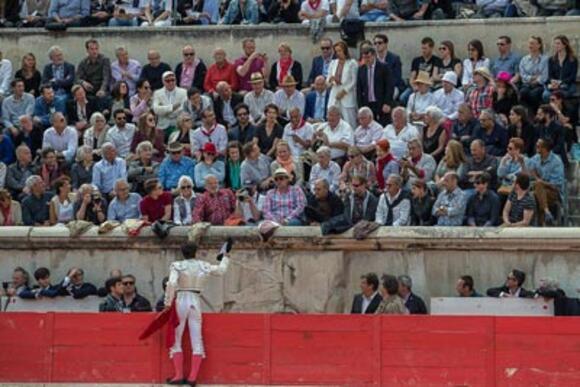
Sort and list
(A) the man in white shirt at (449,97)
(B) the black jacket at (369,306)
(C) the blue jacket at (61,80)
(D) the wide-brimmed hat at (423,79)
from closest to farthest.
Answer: (B) the black jacket at (369,306)
(A) the man in white shirt at (449,97)
(D) the wide-brimmed hat at (423,79)
(C) the blue jacket at (61,80)

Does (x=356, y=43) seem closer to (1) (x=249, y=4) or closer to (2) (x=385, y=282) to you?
(1) (x=249, y=4)

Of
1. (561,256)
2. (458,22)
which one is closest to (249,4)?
(458,22)

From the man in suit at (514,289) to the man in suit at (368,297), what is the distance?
51.7 inches

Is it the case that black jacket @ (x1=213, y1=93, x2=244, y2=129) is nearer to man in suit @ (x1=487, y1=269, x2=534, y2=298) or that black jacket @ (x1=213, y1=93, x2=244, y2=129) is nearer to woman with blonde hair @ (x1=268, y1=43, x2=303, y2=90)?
woman with blonde hair @ (x1=268, y1=43, x2=303, y2=90)

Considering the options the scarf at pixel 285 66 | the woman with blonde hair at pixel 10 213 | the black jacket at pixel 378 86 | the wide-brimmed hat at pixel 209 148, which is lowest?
the woman with blonde hair at pixel 10 213

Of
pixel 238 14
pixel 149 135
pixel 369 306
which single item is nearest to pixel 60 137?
pixel 149 135

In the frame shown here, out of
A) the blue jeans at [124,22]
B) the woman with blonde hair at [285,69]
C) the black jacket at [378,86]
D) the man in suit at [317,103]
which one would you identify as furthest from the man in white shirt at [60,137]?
the black jacket at [378,86]

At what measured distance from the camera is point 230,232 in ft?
88.3

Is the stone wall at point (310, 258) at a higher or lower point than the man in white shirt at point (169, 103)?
lower

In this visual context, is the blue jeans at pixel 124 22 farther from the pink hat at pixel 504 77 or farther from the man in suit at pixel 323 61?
the pink hat at pixel 504 77

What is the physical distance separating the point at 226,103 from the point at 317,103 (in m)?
1.23

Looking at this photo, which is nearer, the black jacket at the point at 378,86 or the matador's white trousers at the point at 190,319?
the matador's white trousers at the point at 190,319

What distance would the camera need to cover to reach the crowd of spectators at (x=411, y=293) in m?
25.1

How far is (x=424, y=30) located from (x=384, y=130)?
311cm
